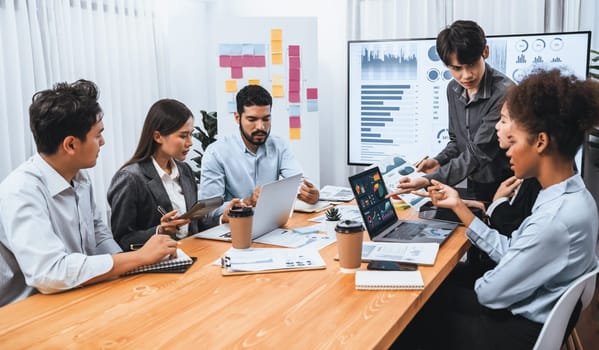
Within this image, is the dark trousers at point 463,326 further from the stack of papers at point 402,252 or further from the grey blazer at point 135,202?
the grey blazer at point 135,202

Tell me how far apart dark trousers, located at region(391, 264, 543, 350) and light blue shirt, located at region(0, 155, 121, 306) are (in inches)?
41.3

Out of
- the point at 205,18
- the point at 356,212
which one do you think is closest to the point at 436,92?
the point at 356,212

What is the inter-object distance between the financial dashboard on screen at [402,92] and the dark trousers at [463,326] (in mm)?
1992

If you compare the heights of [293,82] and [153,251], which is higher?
[293,82]

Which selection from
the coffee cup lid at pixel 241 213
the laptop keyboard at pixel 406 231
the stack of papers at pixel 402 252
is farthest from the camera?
the laptop keyboard at pixel 406 231

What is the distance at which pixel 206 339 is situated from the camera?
46.6 inches

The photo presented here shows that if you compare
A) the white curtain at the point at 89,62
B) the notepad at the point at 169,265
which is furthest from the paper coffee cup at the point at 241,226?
the white curtain at the point at 89,62

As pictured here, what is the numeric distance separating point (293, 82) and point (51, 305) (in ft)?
9.64

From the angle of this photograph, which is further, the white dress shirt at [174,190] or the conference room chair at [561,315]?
the white dress shirt at [174,190]

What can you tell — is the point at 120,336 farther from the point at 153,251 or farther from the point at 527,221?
the point at 527,221

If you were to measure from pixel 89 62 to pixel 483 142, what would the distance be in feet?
8.74

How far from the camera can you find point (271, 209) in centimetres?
199

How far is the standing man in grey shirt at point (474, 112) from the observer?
235 cm

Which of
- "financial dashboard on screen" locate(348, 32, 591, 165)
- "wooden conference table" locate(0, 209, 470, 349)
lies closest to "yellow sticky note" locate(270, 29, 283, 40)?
"financial dashboard on screen" locate(348, 32, 591, 165)
